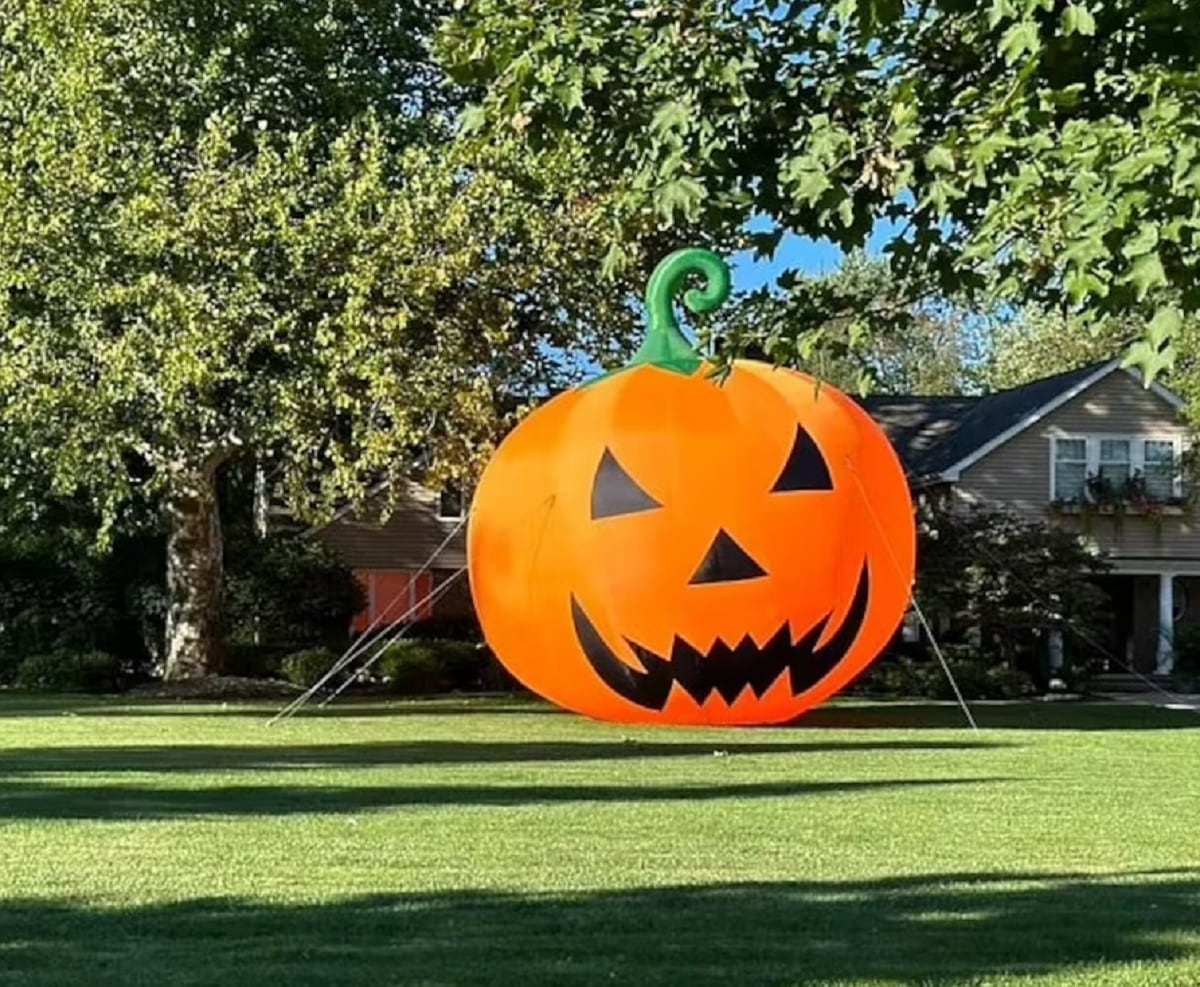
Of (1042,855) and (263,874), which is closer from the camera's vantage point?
(263,874)

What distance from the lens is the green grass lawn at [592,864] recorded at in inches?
277

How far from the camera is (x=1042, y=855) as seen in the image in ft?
34.0

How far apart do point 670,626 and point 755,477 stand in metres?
1.61

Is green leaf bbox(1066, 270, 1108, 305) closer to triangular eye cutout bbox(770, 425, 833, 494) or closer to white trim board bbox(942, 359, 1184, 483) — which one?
triangular eye cutout bbox(770, 425, 833, 494)

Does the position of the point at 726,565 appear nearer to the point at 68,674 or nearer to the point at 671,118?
the point at 671,118

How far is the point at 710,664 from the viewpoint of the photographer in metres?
17.9

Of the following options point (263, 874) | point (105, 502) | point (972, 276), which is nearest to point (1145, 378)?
point (972, 276)

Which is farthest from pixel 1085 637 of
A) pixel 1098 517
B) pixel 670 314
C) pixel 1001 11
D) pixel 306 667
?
pixel 1001 11

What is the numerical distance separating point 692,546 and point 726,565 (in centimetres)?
36

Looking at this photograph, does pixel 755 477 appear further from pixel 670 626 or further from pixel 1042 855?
pixel 1042 855

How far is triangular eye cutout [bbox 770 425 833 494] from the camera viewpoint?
1806cm

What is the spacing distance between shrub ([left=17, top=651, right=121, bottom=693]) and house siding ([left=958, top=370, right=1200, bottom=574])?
55.7ft

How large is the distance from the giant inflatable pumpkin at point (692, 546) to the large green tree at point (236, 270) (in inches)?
188

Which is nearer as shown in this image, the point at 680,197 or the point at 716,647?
the point at 680,197
